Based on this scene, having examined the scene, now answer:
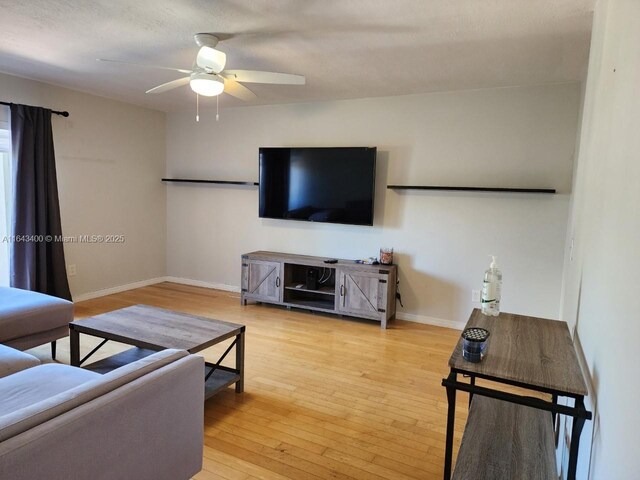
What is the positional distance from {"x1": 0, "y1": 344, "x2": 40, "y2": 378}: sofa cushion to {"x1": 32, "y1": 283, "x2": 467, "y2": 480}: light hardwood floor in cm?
97

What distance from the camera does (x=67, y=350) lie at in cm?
333

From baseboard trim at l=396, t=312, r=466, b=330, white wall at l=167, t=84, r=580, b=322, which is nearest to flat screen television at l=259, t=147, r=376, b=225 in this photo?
white wall at l=167, t=84, r=580, b=322

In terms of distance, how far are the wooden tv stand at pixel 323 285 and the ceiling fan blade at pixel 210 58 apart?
230 centimetres

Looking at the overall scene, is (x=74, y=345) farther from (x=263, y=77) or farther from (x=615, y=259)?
(x=615, y=259)

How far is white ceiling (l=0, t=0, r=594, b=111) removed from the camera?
2.26m

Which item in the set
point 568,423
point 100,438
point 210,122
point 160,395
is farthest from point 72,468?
point 210,122

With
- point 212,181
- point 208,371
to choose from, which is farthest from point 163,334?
point 212,181

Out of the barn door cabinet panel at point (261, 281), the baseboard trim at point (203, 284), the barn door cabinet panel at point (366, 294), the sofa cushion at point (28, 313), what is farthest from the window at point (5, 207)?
the barn door cabinet panel at point (366, 294)

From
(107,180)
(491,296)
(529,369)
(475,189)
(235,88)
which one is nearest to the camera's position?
(529,369)

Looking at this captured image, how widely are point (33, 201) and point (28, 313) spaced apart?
169cm

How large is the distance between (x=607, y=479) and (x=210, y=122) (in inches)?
207

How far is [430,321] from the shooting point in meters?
4.29

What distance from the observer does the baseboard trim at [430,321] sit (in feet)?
13.7

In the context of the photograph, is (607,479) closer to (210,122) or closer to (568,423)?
(568,423)
